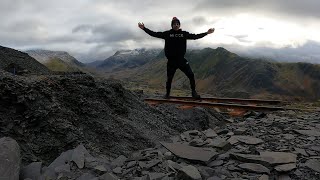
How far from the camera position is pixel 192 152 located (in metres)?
7.68

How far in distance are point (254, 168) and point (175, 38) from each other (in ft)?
27.0

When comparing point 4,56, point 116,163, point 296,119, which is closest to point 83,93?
point 116,163

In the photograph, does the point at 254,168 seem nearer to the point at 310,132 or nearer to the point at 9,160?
the point at 310,132

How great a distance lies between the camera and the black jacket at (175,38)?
46.2 ft

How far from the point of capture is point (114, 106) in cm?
1113

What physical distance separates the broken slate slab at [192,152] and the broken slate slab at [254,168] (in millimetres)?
672

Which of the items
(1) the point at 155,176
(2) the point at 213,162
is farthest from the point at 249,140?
(1) the point at 155,176

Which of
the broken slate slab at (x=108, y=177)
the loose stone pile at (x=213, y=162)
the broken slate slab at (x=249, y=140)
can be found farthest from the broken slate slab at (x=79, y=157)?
the broken slate slab at (x=249, y=140)

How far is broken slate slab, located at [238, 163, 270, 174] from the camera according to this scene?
683 centimetres

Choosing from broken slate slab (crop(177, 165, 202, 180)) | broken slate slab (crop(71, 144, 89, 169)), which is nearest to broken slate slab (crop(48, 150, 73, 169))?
Answer: broken slate slab (crop(71, 144, 89, 169))

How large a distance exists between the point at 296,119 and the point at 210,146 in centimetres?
377

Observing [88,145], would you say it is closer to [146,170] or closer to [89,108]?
[89,108]

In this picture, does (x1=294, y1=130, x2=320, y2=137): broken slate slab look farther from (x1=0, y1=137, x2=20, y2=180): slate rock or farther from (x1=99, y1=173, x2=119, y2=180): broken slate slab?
(x1=0, y1=137, x2=20, y2=180): slate rock

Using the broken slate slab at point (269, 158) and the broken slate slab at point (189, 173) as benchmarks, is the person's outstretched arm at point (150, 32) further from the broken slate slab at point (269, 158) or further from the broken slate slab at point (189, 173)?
the broken slate slab at point (189, 173)
